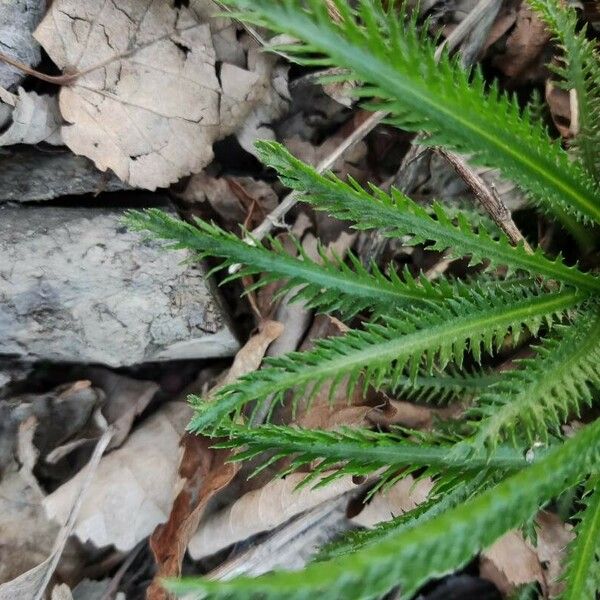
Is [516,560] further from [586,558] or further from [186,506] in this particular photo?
[186,506]

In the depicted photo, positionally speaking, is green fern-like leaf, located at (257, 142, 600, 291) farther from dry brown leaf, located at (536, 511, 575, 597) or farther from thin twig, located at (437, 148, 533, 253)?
dry brown leaf, located at (536, 511, 575, 597)

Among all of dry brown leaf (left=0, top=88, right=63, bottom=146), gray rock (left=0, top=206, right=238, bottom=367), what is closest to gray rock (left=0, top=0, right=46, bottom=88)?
dry brown leaf (left=0, top=88, right=63, bottom=146)

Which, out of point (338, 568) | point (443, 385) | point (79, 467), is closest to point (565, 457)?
point (338, 568)

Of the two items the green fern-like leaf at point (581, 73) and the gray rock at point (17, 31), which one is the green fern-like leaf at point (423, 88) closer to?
the green fern-like leaf at point (581, 73)

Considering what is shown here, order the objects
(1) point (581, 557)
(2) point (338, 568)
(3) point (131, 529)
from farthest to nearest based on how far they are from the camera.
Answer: (3) point (131, 529) → (1) point (581, 557) → (2) point (338, 568)

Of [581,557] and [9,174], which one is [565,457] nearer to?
[581,557]

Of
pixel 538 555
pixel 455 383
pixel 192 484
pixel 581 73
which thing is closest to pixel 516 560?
pixel 538 555

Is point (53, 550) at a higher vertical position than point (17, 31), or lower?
lower
